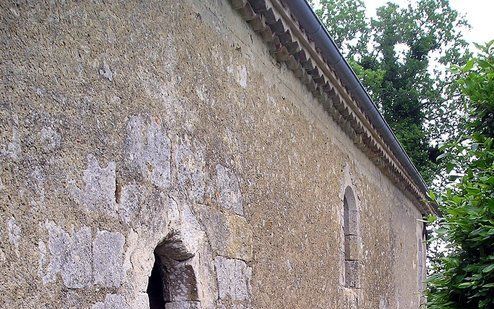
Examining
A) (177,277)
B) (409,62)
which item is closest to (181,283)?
(177,277)

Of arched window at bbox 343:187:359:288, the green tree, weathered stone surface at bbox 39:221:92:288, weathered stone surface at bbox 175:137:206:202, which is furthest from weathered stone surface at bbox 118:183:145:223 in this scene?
the green tree

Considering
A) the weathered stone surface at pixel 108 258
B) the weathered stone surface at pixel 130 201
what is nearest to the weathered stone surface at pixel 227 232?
the weathered stone surface at pixel 130 201

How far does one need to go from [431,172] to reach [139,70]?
52.0 ft

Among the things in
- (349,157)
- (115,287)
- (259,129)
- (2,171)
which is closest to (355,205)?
(349,157)

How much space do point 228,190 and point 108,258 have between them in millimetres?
1330

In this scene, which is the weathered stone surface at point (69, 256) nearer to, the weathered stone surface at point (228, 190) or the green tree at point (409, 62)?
the weathered stone surface at point (228, 190)

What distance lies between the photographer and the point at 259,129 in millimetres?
4496

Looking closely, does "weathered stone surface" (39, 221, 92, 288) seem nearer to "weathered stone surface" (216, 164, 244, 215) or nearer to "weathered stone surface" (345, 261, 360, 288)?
"weathered stone surface" (216, 164, 244, 215)

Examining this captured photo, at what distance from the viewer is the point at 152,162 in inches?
121

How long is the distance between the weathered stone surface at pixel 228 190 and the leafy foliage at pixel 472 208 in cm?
142

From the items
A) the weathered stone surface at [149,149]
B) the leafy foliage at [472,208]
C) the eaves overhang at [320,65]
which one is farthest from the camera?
the eaves overhang at [320,65]

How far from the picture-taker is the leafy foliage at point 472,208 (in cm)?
379

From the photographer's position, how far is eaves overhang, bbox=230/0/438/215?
438 cm

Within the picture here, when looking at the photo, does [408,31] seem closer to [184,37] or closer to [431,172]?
[431,172]
